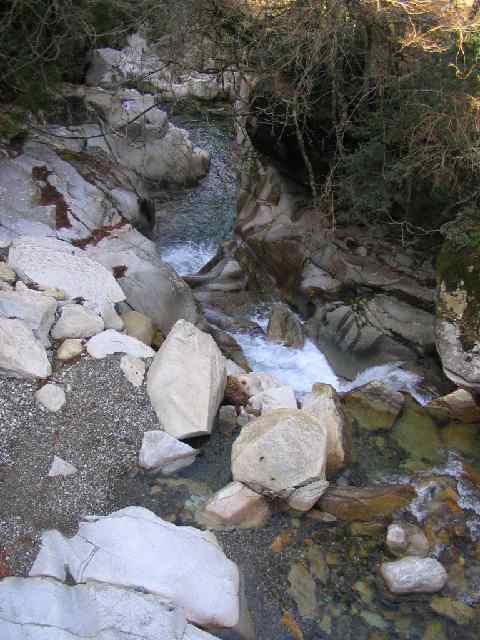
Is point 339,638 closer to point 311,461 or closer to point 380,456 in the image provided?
point 311,461

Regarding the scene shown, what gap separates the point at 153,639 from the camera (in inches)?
116

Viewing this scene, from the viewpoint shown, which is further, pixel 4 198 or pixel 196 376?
pixel 4 198

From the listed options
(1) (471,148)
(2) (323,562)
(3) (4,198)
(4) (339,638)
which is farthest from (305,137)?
(4) (339,638)

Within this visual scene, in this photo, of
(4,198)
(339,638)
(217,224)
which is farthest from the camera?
(217,224)

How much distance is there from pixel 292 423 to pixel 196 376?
90 centimetres

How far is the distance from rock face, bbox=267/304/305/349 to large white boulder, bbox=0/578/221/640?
4.08m

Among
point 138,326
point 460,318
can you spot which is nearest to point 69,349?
point 138,326

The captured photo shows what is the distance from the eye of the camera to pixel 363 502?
415 centimetres

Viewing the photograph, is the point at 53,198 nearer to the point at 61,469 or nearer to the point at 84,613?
the point at 61,469

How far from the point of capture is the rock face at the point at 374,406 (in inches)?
204

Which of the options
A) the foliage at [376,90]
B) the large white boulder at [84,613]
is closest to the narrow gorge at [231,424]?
the large white boulder at [84,613]

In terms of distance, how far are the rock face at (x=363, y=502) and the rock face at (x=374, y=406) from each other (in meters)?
0.92

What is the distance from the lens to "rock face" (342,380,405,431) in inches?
204

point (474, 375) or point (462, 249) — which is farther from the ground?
point (462, 249)
